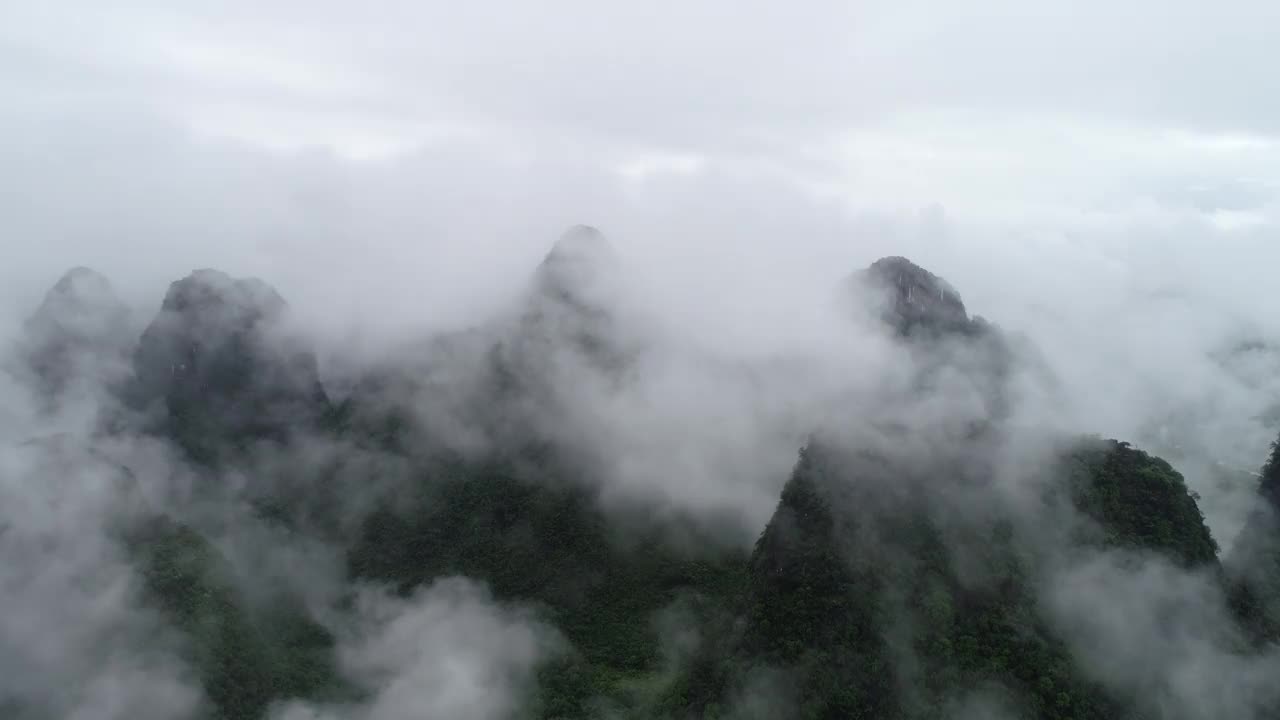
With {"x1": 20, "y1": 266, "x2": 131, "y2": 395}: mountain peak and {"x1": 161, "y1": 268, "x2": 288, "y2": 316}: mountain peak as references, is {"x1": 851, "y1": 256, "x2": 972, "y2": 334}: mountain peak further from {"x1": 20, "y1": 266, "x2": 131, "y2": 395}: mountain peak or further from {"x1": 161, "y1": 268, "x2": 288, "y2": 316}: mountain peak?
{"x1": 20, "y1": 266, "x2": 131, "y2": 395}: mountain peak

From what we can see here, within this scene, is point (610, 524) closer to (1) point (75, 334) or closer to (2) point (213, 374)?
(2) point (213, 374)

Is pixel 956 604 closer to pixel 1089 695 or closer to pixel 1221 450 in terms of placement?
pixel 1089 695

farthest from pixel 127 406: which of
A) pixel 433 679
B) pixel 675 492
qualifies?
pixel 675 492

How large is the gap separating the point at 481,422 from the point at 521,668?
17273 mm

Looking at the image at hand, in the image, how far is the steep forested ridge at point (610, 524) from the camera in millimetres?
27453

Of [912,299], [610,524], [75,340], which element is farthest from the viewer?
[75,340]

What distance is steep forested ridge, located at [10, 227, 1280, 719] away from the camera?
90.1ft

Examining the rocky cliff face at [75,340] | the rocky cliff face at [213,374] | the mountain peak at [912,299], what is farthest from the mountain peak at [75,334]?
the mountain peak at [912,299]

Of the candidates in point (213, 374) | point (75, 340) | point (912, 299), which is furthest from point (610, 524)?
point (75, 340)

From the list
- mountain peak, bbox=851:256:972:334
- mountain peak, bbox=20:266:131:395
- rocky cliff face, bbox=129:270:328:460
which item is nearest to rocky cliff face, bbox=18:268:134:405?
mountain peak, bbox=20:266:131:395

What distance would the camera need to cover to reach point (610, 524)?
41.8 metres

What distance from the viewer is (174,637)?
28875mm

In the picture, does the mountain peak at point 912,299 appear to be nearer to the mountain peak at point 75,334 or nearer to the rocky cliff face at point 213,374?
the rocky cliff face at point 213,374

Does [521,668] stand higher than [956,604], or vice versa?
[956,604]
